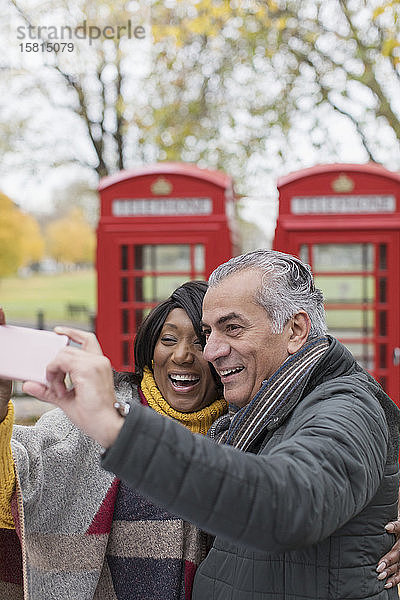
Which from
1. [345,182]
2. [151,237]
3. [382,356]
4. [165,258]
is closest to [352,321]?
[382,356]

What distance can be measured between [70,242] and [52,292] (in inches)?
109

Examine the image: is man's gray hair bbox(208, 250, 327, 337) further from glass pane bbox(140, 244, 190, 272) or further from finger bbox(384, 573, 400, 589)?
glass pane bbox(140, 244, 190, 272)

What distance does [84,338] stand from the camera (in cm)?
117

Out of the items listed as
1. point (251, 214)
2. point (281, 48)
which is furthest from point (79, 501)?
point (251, 214)

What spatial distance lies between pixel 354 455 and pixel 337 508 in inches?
3.8

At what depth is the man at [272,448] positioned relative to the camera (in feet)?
3.31

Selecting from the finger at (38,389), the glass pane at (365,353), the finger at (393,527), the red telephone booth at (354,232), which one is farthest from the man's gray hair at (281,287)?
the glass pane at (365,353)

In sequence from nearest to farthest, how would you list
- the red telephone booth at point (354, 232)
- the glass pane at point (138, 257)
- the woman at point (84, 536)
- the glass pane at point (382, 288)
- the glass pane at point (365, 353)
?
1. the woman at point (84, 536)
2. the red telephone booth at point (354, 232)
3. the glass pane at point (382, 288)
4. the glass pane at point (138, 257)
5. the glass pane at point (365, 353)

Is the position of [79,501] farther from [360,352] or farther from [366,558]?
[360,352]

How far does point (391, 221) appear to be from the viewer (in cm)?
495

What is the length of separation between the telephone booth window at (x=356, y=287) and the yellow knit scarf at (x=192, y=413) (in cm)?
306

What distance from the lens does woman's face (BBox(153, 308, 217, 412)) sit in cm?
209

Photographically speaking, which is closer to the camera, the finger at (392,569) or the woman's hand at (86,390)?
Result: the woman's hand at (86,390)

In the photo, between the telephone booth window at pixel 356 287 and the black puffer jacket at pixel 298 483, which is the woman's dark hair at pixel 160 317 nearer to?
the black puffer jacket at pixel 298 483
